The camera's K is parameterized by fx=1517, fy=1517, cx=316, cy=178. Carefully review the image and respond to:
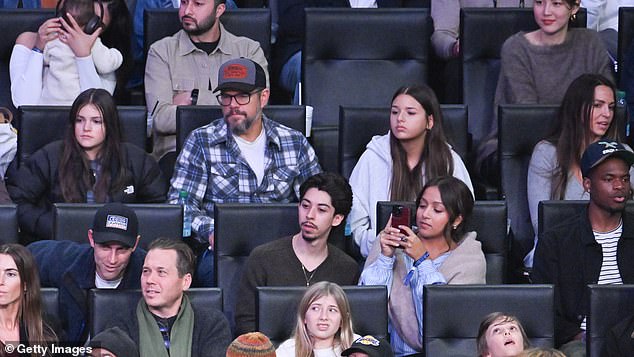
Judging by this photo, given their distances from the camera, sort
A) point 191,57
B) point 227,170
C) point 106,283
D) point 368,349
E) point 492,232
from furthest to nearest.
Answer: point 191,57, point 227,170, point 492,232, point 106,283, point 368,349

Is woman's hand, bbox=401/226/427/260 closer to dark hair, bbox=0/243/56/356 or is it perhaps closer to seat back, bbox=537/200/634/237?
seat back, bbox=537/200/634/237

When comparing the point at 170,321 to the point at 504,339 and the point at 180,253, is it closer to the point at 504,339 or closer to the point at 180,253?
the point at 180,253

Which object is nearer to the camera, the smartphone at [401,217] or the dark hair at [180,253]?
the dark hair at [180,253]

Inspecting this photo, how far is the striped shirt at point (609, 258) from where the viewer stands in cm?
554

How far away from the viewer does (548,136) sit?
6.14 metres

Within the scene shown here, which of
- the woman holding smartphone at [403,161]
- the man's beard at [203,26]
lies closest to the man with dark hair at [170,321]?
the woman holding smartphone at [403,161]

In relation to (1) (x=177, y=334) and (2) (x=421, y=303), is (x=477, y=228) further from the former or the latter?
(1) (x=177, y=334)

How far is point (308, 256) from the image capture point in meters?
5.57

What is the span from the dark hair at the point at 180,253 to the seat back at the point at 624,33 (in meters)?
2.57

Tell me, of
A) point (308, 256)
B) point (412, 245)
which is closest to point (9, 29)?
point (308, 256)

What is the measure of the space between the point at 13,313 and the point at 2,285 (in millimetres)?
98

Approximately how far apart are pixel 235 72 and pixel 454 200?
116 cm

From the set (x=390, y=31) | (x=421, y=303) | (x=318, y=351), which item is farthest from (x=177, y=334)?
(x=390, y=31)

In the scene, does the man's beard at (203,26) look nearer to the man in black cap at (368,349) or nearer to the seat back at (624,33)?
the seat back at (624,33)
